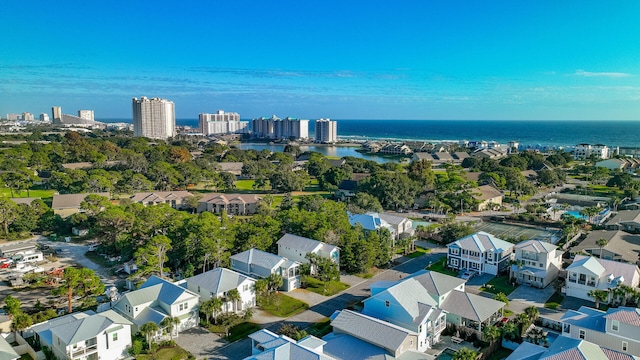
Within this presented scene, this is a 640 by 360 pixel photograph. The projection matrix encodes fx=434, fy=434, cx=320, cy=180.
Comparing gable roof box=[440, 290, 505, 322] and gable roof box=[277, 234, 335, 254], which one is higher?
gable roof box=[277, 234, 335, 254]

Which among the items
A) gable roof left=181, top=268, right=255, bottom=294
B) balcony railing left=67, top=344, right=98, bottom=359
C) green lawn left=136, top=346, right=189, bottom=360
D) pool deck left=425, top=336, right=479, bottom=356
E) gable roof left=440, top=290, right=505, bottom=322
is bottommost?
green lawn left=136, top=346, right=189, bottom=360

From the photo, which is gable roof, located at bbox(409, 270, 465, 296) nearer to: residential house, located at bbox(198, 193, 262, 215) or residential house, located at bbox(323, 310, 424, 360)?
residential house, located at bbox(323, 310, 424, 360)

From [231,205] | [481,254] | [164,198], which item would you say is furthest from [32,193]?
[481,254]

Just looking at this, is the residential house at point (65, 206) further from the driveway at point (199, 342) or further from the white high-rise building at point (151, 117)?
the white high-rise building at point (151, 117)

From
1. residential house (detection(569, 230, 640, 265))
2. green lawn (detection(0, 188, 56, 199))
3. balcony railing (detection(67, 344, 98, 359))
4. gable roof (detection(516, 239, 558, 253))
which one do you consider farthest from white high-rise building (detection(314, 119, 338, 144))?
balcony railing (detection(67, 344, 98, 359))

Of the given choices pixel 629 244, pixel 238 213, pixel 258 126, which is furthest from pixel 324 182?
pixel 258 126

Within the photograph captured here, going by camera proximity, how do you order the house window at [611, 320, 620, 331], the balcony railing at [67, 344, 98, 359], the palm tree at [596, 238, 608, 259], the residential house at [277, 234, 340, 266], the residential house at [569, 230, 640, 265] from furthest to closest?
the palm tree at [596, 238, 608, 259], the residential house at [277, 234, 340, 266], the residential house at [569, 230, 640, 265], the house window at [611, 320, 620, 331], the balcony railing at [67, 344, 98, 359]
